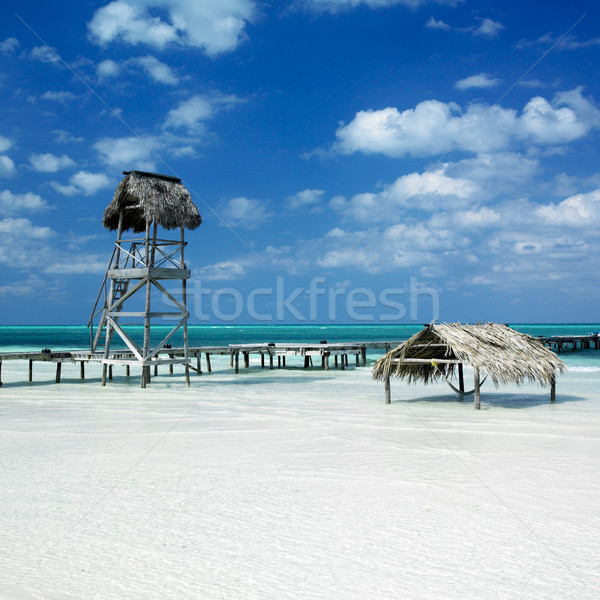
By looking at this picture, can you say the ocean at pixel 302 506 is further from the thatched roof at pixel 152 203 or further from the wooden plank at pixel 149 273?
the thatched roof at pixel 152 203

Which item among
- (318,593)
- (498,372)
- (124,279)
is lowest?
(318,593)

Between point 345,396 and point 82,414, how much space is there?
6.11 meters

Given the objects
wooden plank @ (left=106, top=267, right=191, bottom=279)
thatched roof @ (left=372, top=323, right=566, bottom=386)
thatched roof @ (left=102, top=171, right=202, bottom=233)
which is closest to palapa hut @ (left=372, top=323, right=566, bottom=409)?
thatched roof @ (left=372, top=323, right=566, bottom=386)

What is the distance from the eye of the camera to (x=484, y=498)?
18.0ft

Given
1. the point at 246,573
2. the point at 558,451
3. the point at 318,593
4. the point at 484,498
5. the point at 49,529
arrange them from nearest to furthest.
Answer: the point at 318,593 → the point at 246,573 → the point at 49,529 → the point at 484,498 → the point at 558,451

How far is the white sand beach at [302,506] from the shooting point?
3.84 m

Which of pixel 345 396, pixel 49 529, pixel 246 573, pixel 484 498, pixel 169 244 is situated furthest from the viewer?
pixel 169 244

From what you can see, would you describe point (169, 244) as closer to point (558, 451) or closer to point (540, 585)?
point (558, 451)

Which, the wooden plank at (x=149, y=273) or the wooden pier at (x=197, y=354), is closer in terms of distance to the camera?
the wooden plank at (x=149, y=273)

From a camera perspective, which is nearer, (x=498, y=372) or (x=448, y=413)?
(x=498, y=372)

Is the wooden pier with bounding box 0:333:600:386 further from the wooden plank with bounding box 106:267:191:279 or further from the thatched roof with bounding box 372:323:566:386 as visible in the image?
the thatched roof with bounding box 372:323:566:386

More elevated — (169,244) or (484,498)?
(169,244)

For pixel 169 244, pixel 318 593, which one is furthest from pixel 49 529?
pixel 169 244

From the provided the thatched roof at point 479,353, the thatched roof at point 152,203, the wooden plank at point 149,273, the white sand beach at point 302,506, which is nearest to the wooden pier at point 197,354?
the wooden plank at point 149,273
